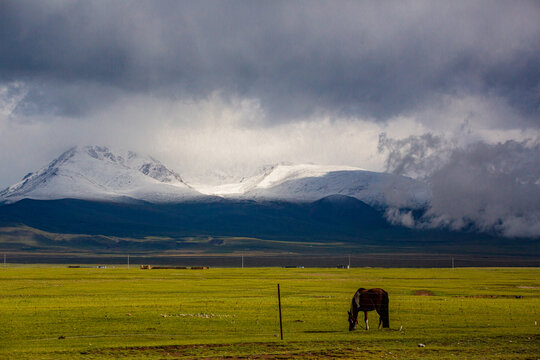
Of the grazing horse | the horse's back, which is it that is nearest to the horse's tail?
the grazing horse

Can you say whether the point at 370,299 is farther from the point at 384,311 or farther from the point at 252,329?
the point at 252,329

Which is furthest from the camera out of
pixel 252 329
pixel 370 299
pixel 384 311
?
pixel 252 329

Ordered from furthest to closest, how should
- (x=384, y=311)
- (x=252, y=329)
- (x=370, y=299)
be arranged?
(x=252, y=329), (x=384, y=311), (x=370, y=299)

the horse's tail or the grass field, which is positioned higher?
the horse's tail

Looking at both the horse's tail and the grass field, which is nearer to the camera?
the grass field

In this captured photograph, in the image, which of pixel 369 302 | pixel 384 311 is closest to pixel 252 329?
pixel 369 302

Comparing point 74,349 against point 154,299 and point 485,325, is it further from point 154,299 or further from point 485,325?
point 154,299

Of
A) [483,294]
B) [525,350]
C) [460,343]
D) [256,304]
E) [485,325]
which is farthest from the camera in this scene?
[483,294]

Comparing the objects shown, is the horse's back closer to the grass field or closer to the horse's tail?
the horse's tail

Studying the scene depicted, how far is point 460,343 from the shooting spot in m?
35.7

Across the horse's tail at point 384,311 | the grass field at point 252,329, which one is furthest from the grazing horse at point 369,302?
the grass field at point 252,329

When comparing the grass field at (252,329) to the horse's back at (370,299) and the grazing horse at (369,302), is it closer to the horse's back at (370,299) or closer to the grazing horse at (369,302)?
the grazing horse at (369,302)

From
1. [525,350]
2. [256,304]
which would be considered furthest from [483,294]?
[525,350]

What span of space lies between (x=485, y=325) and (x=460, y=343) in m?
9.19
